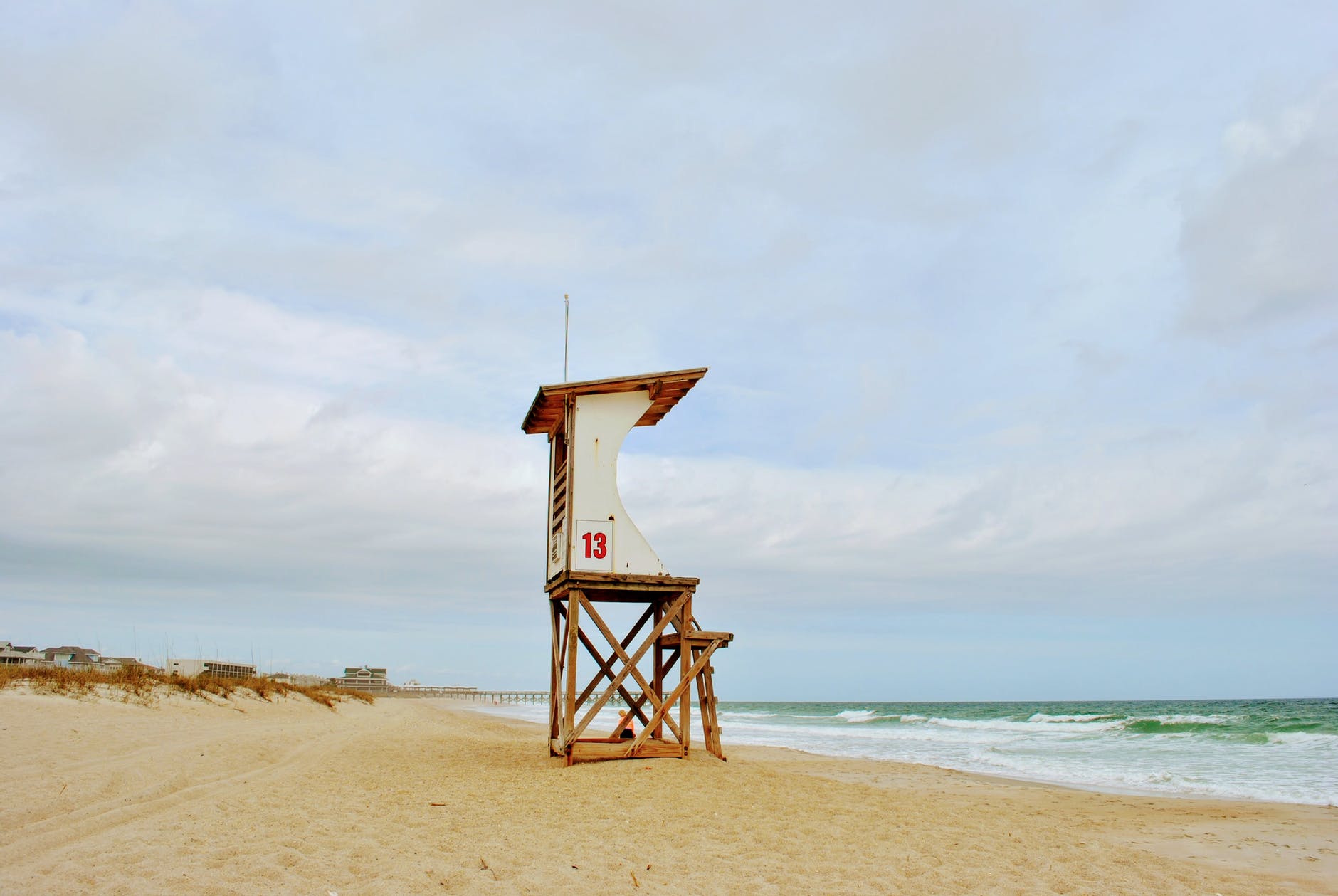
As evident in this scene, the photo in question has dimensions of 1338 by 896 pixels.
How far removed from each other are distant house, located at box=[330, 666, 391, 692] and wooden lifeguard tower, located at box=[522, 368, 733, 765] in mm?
56272

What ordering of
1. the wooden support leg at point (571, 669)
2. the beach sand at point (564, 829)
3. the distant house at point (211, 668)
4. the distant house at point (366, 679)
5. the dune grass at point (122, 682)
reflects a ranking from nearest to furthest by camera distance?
the beach sand at point (564, 829), the wooden support leg at point (571, 669), the dune grass at point (122, 682), the distant house at point (211, 668), the distant house at point (366, 679)

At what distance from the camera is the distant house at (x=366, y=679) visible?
212 ft

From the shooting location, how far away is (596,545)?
39.8ft

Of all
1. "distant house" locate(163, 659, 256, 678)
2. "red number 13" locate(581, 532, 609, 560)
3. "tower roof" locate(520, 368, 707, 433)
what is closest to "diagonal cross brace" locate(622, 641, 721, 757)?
"red number 13" locate(581, 532, 609, 560)

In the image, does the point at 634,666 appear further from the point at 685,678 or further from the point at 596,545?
the point at 596,545

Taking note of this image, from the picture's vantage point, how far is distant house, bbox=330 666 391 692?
64.6 metres

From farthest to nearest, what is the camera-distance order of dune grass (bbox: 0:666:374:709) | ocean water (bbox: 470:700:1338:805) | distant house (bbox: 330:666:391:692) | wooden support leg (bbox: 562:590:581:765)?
distant house (bbox: 330:666:391:692)
dune grass (bbox: 0:666:374:709)
ocean water (bbox: 470:700:1338:805)
wooden support leg (bbox: 562:590:581:765)

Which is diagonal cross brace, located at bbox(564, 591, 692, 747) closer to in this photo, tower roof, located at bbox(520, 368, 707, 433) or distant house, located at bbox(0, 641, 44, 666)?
tower roof, located at bbox(520, 368, 707, 433)

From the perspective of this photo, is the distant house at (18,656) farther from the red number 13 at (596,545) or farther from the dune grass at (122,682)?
the red number 13 at (596,545)

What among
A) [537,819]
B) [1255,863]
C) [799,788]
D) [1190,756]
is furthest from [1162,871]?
[1190,756]

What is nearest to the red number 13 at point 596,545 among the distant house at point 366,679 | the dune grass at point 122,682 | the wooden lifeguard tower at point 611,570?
the wooden lifeguard tower at point 611,570

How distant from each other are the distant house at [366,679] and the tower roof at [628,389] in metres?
56.6

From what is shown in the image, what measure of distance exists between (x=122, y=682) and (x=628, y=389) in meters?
15.0

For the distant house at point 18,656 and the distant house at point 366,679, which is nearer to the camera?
the distant house at point 18,656
